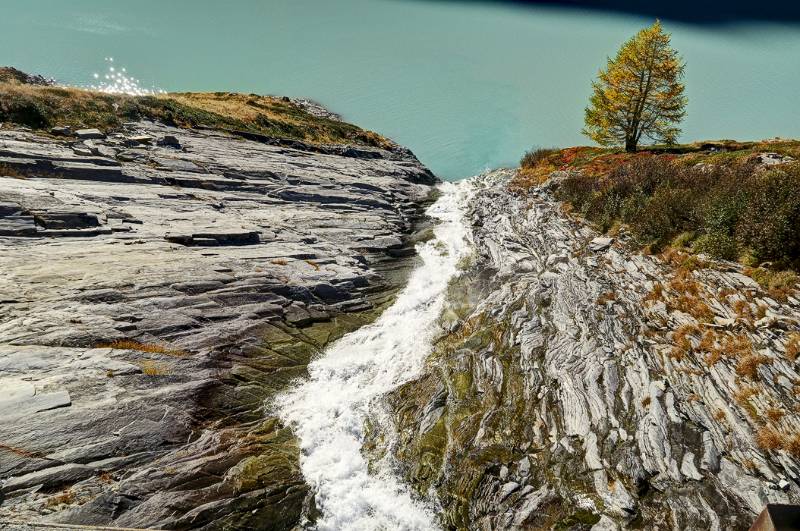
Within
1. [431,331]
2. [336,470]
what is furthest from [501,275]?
[336,470]

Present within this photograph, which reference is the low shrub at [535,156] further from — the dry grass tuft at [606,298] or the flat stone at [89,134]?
the flat stone at [89,134]

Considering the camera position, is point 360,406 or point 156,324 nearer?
point 156,324

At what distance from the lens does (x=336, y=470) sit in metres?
15.7

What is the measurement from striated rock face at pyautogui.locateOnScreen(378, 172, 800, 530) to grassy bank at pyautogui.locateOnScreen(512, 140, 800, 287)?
5.49 feet

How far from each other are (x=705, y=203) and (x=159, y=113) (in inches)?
2375

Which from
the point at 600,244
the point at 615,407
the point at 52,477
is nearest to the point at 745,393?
the point at 615,407

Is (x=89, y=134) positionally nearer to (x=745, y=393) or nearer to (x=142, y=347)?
(x=142, y=347)

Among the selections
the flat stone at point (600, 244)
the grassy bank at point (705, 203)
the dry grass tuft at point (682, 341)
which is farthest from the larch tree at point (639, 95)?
the dry grass tuft at point (682, 341)

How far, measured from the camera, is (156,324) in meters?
18.6

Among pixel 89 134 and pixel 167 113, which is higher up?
pixel 167 113

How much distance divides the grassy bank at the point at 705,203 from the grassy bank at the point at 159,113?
48.0 meters

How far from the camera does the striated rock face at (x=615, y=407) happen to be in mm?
11539

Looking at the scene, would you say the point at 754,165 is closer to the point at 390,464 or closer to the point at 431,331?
the point at 431,331

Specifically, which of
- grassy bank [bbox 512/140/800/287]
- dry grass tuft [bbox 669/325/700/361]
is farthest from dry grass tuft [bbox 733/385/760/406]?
grassy bank [bbox 512/140/800/287]
